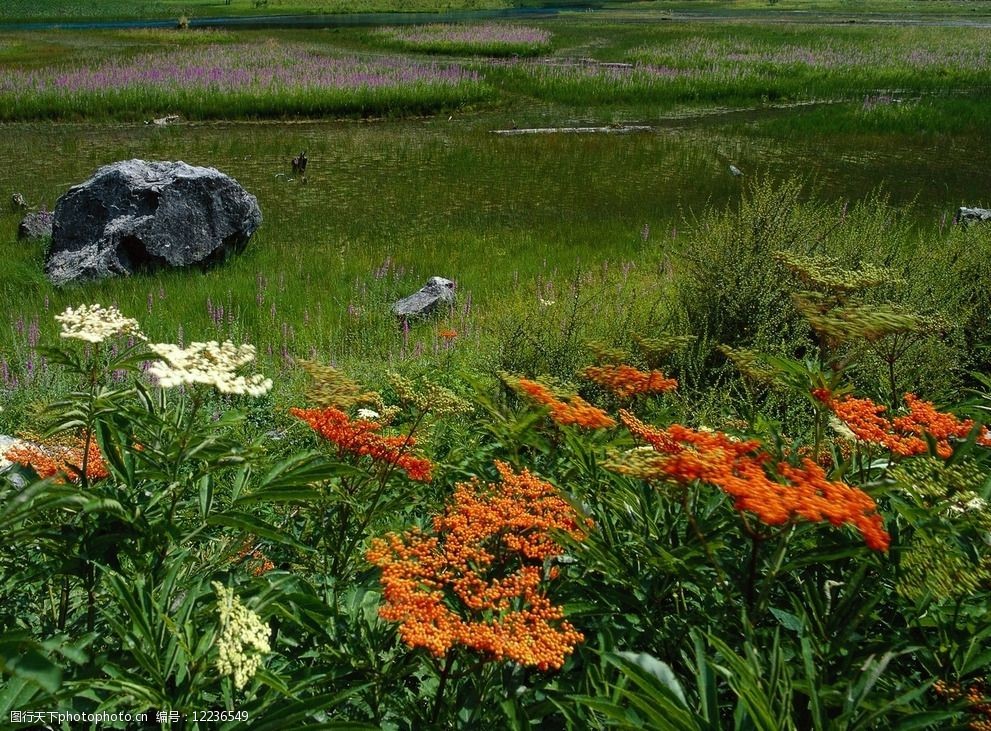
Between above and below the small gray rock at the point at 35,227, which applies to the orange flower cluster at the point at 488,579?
above

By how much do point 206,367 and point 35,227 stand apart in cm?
1032

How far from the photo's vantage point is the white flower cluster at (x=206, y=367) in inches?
57.6

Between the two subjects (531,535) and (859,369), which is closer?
(531,535)

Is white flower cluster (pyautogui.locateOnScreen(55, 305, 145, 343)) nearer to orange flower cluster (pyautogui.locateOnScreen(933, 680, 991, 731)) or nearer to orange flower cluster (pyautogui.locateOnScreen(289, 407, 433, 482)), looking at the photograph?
orange flower cluster (pyautogui.locateOnScreen(289, 407, 433, 482))

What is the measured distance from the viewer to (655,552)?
1.58 metres

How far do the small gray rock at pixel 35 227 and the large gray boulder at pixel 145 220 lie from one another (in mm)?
935

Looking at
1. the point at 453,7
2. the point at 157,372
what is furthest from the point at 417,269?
the point at 453,7

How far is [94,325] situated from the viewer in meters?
1.67

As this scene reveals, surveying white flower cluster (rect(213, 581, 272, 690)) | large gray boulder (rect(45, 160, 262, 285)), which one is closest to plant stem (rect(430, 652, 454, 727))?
white flower cluster (rect(213, 581, 272, 690))

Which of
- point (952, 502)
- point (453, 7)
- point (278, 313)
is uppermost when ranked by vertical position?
point (453, 7)

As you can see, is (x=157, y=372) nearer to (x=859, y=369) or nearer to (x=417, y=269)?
(x=859, y=369)

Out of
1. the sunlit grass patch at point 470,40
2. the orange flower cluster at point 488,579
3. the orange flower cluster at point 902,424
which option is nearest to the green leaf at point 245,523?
the orange flower cluster at point 488,579

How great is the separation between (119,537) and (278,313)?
6000 millimetres

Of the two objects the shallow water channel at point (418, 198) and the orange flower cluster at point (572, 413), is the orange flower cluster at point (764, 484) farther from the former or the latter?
the shallow water channel at point (418, 198)
